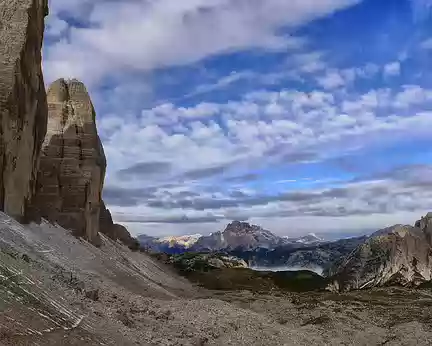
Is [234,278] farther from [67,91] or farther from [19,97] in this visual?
[19,97]

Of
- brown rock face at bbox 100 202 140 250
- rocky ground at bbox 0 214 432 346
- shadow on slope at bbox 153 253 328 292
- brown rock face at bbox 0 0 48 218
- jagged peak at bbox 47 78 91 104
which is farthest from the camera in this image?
brown rock face at bbox 100 202 140 250

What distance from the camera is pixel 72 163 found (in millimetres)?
48875

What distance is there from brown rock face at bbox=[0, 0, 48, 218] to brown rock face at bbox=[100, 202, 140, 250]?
86.9 feet

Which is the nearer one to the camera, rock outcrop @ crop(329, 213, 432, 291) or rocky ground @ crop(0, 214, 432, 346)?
rocky ground @ crop(0, 214, 432, 346)

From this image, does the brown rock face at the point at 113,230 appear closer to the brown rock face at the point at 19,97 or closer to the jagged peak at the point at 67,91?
the jagged peak at the point at 67,91

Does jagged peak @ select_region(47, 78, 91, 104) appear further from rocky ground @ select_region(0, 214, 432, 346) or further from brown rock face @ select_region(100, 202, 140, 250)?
rocky ground @ select_region(0, 214, 432, 346)

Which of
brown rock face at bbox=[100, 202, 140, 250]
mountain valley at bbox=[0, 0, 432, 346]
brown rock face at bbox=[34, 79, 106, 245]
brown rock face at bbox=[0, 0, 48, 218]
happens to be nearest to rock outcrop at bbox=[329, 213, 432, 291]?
mountain valley at bbox=[0, 0, 432, 346]

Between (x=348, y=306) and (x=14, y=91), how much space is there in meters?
28.6

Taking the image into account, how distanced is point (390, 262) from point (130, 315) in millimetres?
68324

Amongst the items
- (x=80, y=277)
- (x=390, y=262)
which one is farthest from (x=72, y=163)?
(x=390, y=262)

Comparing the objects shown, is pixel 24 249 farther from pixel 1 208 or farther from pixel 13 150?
pixel 13 150

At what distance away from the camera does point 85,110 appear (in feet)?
169

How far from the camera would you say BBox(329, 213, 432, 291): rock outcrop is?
78375 mm

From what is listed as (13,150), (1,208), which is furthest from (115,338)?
(13,150)
